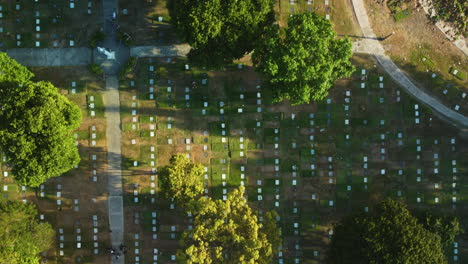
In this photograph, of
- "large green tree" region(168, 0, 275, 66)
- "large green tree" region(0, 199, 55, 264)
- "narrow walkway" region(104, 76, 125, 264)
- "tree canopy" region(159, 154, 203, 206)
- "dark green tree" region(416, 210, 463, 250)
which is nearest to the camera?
"large green tree" region(168, 0, 275, 66)

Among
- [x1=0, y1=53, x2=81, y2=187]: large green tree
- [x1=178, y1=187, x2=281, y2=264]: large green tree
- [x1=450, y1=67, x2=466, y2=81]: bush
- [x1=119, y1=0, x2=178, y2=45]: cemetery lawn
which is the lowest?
[x1=178, y1=187, x2=281, y2=264]: large green tree

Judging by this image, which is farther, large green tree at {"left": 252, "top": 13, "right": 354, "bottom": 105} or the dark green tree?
the dark green tree

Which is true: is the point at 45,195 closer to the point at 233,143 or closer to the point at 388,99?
the point at 233,143

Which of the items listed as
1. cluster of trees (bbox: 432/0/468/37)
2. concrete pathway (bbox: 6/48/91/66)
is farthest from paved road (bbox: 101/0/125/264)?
cluster of trees (bbox: 432/0/468/37)

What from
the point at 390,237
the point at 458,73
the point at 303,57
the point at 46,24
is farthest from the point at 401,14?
the point at 46,24

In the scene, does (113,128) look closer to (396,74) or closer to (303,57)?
(303,57)

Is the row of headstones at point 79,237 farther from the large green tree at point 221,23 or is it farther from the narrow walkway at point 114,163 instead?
the large green tree at point 221,23

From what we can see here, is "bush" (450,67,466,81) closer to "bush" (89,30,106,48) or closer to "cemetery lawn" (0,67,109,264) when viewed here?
"bush" (89,30,106,48)
